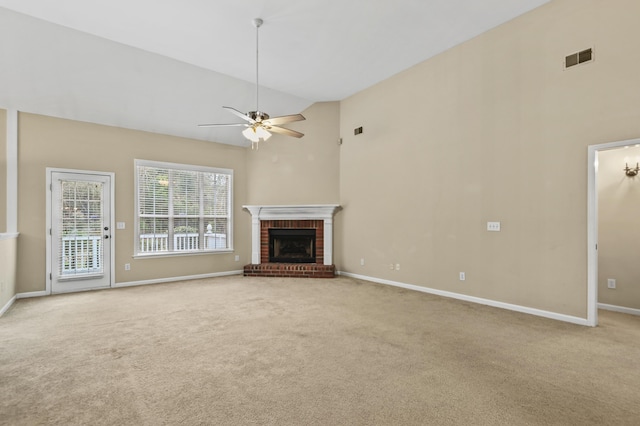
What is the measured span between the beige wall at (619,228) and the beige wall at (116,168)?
252 inches

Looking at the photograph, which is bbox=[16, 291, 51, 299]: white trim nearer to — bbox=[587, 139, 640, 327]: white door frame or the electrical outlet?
the electrical outlet

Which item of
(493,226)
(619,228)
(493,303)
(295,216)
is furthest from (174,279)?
(619,228)

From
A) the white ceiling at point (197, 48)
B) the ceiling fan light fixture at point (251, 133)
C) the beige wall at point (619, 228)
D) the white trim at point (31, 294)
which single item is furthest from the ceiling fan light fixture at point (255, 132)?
the beige wall at point (619, 228)

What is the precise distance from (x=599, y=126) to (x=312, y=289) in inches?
175

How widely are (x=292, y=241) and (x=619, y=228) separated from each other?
5.60 meters

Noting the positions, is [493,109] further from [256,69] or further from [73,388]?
[73,388]

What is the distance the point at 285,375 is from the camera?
2451 mm

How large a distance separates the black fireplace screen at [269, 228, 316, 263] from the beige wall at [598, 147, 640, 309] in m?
4.89

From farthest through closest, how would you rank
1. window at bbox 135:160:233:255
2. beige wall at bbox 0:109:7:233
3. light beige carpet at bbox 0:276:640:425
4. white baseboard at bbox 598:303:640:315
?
window at bbox 135:160:233:255
beige wall at bbox 0:109:7:233
white baseboard at bbox 598:303:640:315
light beige carpet at bbox 0:276:640:425

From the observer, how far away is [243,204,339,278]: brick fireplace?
6730 mm

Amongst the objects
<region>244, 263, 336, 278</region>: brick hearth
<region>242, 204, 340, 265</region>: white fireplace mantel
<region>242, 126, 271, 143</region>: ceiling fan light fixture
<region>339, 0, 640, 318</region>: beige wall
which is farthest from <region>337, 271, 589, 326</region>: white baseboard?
→ <region>242, 126, 271, 143</region>: ceiling fan light fixture

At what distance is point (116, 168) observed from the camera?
18.9 feet

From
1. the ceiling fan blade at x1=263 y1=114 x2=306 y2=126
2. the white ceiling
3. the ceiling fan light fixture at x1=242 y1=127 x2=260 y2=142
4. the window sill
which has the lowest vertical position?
the window sill

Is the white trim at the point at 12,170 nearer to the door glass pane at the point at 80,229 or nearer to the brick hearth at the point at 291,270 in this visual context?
the door glass pane at the point at 80,229
